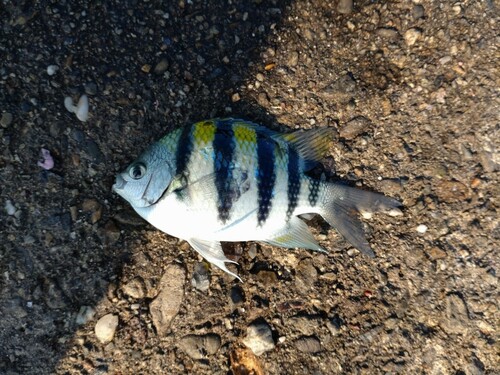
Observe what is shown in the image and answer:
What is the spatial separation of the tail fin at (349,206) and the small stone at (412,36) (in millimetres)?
1041

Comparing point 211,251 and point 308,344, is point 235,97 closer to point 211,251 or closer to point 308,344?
point 211,251

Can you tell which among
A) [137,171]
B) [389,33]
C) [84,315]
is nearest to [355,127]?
[389,33]

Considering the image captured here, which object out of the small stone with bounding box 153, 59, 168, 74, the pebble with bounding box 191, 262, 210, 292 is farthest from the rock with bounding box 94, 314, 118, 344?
the small stone with bounding box 153, 59, 168, 74

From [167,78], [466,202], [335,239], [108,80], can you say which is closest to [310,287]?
[335,239]

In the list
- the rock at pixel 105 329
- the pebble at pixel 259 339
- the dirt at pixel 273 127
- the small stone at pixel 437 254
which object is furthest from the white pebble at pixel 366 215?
the rock at pixel 105 329

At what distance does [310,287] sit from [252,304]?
367mm

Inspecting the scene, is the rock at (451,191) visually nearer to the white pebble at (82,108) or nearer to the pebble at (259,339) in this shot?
the pebble at (259,339)

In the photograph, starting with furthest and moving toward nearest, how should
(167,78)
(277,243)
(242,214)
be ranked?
(167,78)
(277,243)
(242,214)

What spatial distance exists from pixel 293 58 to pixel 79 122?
4.51 ft

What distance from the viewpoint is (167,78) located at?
271 centimetres

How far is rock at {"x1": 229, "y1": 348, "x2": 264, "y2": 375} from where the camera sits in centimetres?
257

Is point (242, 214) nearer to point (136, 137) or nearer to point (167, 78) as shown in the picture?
point (136, 137)

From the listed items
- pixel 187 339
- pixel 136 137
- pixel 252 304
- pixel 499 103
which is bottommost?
pixel 187 339

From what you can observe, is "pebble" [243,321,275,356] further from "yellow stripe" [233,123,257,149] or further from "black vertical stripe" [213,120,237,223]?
"yellow stripe" [233,123,257,149]
